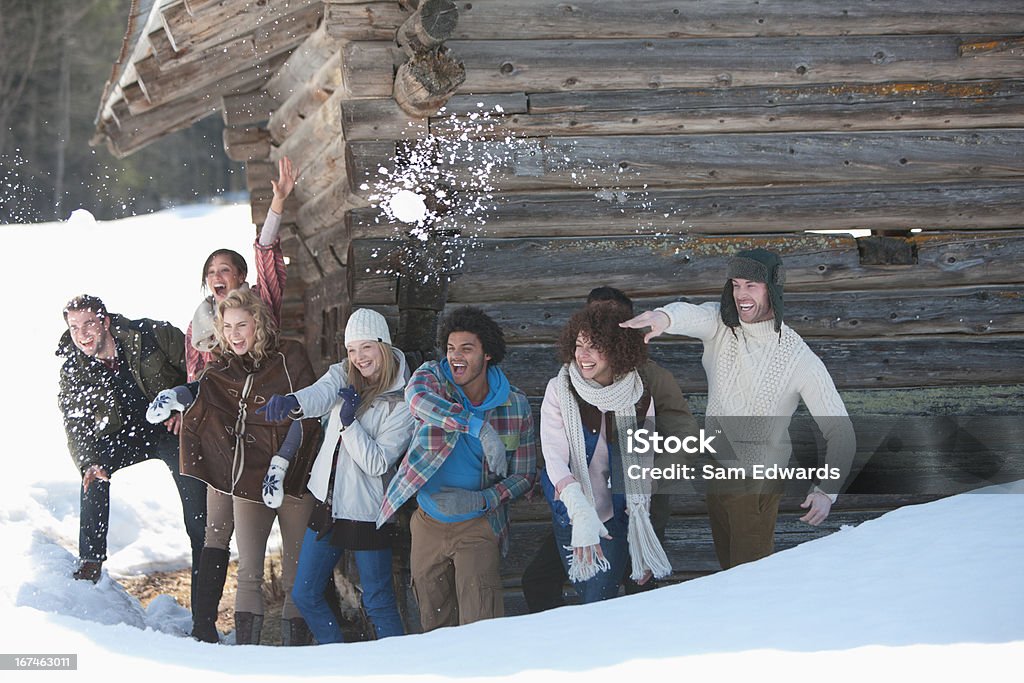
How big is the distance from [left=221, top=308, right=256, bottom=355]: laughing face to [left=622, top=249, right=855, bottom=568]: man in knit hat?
201cm

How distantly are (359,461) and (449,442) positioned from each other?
0.51 meters

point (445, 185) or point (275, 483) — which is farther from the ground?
point (445, 185)

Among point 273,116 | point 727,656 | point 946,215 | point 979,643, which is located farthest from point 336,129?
point 979,643

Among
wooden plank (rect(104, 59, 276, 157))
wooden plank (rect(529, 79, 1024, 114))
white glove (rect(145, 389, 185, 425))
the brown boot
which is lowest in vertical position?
the brown boot

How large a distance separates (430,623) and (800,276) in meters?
2.80

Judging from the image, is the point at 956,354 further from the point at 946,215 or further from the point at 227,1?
the point at 227,1

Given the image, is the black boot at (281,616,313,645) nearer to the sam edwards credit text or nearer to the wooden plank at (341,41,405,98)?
the sam edwards credit text

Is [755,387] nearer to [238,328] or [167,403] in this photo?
[238,328]

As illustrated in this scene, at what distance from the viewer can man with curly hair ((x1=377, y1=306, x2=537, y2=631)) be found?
4.82 m

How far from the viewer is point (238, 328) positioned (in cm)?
539

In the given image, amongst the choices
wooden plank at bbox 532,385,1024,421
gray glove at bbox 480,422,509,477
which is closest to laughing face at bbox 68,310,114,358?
gray glove at bbox 480,422,509,477

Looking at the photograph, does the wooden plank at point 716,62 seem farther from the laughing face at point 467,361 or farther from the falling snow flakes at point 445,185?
the laughing face at point 467,361

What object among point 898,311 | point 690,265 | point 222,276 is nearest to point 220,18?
point 222,276

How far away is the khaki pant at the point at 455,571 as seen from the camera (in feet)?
15.8
